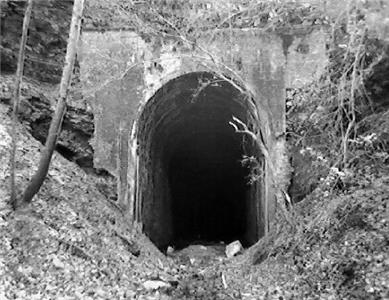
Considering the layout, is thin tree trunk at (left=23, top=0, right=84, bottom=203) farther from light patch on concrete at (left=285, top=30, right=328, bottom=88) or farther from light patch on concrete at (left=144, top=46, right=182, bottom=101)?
Answer: light patch on concrete at (left=285, top=30, right=328, bottom=88)

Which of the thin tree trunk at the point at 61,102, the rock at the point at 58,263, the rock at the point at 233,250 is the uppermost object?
the thin tree trunk at the point at 61,102

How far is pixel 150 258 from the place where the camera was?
945 cm

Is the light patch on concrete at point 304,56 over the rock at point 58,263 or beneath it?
over

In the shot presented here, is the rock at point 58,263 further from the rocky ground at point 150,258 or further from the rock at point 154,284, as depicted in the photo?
the rock at point 154,284

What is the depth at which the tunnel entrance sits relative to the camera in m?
12.5

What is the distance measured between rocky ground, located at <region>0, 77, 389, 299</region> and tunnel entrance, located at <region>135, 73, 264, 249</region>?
6.41 ft

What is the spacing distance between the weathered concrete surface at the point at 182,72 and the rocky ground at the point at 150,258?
2.50 meters

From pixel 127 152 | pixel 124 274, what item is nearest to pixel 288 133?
pixel 127 152

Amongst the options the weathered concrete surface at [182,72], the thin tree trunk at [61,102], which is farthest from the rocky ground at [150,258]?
the weathered concrete surface at [182,72]

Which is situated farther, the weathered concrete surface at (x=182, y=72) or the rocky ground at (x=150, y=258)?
the weathered concrete surface at (x=182, y=72)

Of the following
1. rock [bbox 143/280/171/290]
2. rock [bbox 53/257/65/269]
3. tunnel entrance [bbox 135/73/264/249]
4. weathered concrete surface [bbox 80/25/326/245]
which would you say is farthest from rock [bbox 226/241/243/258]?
rock [bbox 53/257/65/269]

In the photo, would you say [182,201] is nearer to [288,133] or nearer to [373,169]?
[288,133]

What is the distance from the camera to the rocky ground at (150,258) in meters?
5.73

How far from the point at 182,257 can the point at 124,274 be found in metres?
6.43
